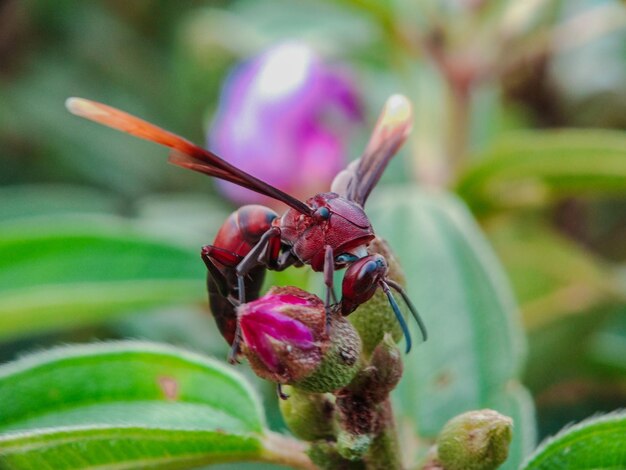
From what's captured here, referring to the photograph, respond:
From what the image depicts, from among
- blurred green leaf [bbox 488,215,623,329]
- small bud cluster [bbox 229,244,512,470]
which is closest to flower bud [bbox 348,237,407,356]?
small bud cluster [bbox 229,244,512,470]

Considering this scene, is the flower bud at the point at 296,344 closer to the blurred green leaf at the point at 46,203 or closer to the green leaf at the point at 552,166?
the green leaf at the point at 552,166

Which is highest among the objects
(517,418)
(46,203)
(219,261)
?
(46,203)

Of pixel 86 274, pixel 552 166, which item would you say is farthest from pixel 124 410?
pixel 552 166

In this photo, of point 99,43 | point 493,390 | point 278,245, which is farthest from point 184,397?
point 99,43

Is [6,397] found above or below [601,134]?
below

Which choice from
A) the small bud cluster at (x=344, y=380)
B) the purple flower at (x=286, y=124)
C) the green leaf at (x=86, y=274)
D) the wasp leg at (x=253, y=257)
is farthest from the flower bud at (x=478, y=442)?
the purple flower at (x=286, y=124)

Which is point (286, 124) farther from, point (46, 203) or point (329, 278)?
point (329, 278)

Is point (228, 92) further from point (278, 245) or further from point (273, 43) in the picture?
point (278, 245)

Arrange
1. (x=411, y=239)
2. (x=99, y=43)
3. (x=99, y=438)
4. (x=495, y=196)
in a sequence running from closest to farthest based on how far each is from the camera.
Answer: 1. (x=99, y=438)
2. (x=411, y=239)
3. (x=495, y=196)
4. (x=99, y=43)

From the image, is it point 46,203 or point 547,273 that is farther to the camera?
point 46,203
